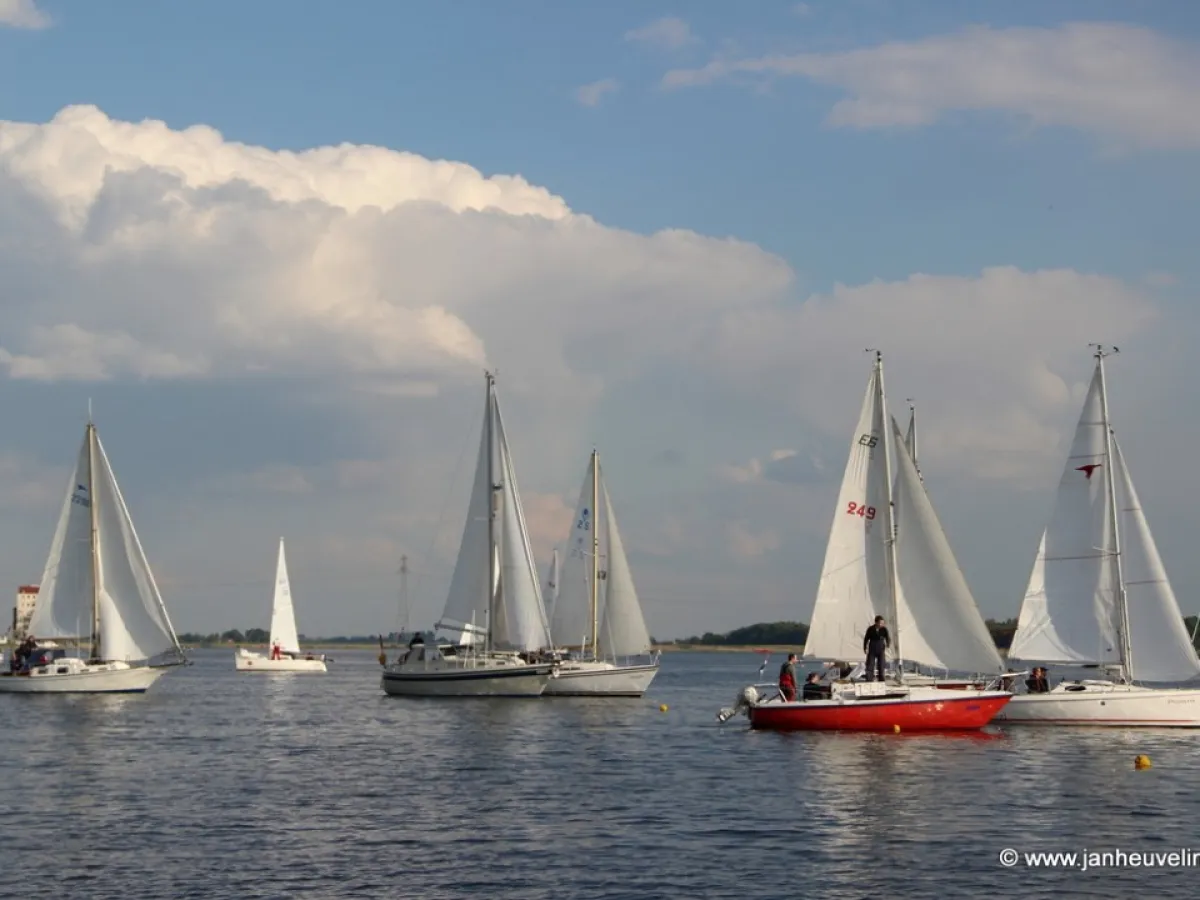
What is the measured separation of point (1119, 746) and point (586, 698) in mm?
30130

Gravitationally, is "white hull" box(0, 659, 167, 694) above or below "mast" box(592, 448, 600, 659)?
below

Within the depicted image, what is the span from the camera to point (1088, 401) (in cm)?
5341

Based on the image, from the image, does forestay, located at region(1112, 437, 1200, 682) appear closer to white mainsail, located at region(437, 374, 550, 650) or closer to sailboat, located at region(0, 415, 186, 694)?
white mainsail, located at region(437, 374, 550, 650)

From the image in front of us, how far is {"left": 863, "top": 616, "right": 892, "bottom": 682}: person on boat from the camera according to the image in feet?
156

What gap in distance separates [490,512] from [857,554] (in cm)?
2422

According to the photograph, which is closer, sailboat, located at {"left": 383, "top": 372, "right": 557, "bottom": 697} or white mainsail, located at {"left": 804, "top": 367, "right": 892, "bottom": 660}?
white mainsail, located at {"left": 804, "top": 367, "right": 892, "bottom": 660}

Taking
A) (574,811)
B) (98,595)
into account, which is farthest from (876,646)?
(98,595)

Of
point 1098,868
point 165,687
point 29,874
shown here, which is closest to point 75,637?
point 165,687

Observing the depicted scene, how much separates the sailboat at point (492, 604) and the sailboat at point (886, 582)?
20.3 meters

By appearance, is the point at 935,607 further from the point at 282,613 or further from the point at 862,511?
the point at 282,613

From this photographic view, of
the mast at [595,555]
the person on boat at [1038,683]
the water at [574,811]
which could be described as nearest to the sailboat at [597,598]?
the mast at [595,555]

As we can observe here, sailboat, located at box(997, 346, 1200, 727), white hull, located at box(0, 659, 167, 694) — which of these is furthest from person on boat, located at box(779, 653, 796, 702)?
white hull, located at box(0, 659, 167, 694)

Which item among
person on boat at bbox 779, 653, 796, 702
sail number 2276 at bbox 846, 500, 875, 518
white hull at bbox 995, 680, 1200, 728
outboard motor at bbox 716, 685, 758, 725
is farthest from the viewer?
white hull at bbox 995, 680, 1200, 728

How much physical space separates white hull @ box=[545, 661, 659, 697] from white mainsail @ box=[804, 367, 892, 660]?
2203 cm
